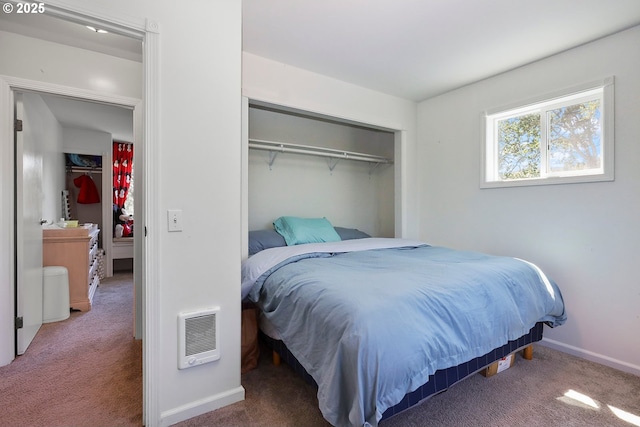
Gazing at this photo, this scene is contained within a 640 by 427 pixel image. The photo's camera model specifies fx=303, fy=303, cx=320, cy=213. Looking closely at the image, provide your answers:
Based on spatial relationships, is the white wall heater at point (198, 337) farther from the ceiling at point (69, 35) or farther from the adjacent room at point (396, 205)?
the ceiling at point (69, 35)

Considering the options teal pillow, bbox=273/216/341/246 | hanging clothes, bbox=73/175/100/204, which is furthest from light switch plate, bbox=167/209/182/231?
hanging clothes, bbox=73/175/100/204

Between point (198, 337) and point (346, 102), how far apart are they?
251 cm

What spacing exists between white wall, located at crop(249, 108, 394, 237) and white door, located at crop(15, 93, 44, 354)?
1.74 metres

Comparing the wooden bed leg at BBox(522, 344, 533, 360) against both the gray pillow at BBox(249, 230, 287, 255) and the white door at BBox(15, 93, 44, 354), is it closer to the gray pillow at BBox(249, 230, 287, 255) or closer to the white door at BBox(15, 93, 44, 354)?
the gray pillow at BBox(249, 230, 287, 255)

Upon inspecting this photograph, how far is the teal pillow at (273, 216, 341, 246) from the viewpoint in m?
2.83

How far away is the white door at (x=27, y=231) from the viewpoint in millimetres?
2232

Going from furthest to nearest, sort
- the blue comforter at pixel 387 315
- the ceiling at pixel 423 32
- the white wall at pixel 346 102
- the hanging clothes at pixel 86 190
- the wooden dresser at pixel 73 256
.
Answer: the hanging clothes at pixel 86 190
the wooden dresser at pixel 73 256
the white wall at pixel 346 102
the ceiling at pixel 423 32
the blue comforter at pixel 387 315

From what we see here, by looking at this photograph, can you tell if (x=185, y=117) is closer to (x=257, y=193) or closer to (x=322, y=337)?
(x=322, y=337)

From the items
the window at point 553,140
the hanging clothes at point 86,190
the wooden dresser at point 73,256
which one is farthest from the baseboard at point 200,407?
the hanging clothes at point 86,190

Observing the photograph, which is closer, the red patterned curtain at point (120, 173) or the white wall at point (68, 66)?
the white wall at point (68, 66)

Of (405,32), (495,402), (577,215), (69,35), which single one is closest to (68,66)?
(69,35)

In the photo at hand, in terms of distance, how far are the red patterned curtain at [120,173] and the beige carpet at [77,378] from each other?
2.98 m

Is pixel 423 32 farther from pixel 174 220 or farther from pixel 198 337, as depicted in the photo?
pixel 198 337

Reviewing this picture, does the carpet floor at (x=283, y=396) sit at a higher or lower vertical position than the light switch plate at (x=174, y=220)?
lower
